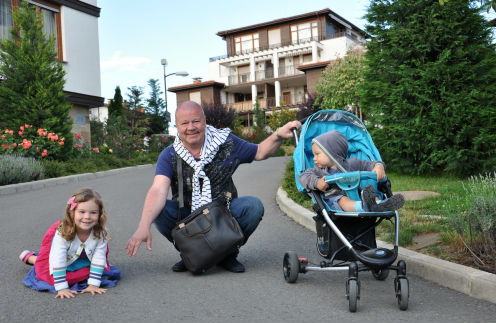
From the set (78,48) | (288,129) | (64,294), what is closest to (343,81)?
(78,48)

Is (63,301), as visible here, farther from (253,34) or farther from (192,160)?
(253,34)

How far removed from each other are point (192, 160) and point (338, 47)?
49.1 metres

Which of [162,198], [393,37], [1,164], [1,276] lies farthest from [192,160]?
[1,164]

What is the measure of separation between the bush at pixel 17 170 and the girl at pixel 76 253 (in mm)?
9006

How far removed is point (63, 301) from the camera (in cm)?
387

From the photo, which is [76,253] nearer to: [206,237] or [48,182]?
[206,237]

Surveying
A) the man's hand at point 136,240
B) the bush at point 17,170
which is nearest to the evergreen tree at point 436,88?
the man's hand at point 136,240

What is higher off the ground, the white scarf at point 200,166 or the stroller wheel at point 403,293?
the white scarf at point 200,166

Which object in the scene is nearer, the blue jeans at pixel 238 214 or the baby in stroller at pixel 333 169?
the baby in stroller at pixel 333 169

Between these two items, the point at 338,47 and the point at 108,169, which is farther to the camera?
the point at 338,47

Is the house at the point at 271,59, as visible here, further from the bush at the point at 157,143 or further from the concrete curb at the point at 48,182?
the concrete curb at the point at 48,182

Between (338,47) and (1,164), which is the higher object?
(338,47)

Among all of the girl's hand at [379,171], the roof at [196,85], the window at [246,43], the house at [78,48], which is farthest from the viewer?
the roof at [196,85]

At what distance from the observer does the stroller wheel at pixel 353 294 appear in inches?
138
